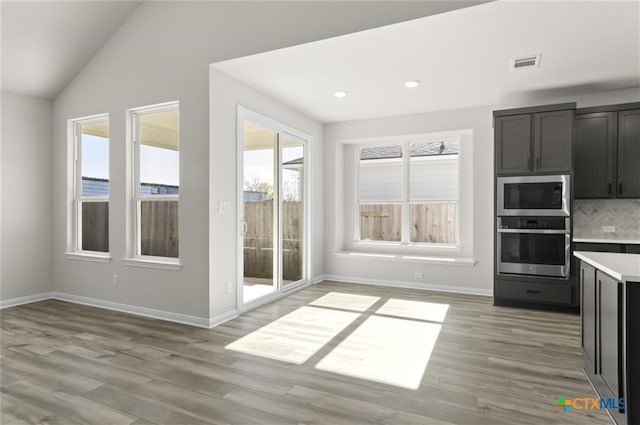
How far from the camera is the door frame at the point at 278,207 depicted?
416 centimetres

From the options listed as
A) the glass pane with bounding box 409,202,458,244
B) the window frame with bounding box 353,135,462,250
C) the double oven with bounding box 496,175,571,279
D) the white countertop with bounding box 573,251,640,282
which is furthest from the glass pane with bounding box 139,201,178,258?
the double oven with bounding box 496,175,571,279

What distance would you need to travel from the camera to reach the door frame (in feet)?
13.6

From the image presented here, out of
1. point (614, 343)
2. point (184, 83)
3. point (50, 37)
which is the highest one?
point (50, 37)

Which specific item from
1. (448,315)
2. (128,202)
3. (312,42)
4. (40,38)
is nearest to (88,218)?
(128,202)

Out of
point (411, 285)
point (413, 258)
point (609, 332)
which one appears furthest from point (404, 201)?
point (609, 332)

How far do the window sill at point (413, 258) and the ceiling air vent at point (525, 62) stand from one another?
8.71 ft

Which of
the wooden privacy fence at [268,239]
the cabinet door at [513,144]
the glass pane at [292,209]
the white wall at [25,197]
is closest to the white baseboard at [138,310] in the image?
the white wall at [25,197]

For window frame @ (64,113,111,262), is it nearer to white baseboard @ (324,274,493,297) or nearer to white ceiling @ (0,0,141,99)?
white ceiling @ (0,0,141,99)

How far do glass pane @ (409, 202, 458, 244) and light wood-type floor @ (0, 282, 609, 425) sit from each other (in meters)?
1.65

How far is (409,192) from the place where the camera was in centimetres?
608

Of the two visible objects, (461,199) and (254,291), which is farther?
(461,199)

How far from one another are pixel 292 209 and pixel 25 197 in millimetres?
3442

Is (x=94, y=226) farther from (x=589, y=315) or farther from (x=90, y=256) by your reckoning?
(x=589, y=315)

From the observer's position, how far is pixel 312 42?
3.30 metres
